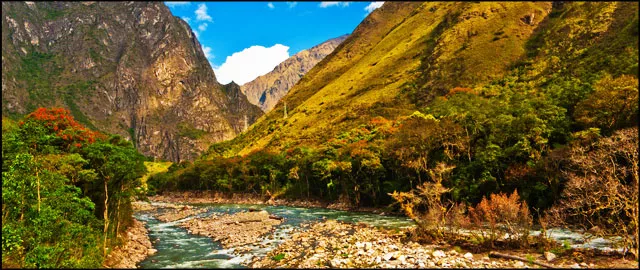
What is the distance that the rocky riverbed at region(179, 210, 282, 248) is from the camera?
1400 inches

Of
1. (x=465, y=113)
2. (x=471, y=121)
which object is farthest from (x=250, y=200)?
(x=471, y=121)

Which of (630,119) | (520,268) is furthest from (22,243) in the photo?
(630,119)

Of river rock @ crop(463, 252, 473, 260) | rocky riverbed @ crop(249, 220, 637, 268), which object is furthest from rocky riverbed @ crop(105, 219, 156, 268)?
river rock @ crop(463, 252, 473, 260)

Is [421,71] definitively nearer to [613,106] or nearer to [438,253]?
[613,106]

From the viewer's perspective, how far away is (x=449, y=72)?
12962 cm

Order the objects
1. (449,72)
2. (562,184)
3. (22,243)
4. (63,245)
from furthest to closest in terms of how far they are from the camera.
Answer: (449,72) → (562,184) → (63,245) → (22,243)

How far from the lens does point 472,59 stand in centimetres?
12731

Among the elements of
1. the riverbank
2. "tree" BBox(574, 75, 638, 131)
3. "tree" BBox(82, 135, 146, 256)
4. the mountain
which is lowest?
the riverbank

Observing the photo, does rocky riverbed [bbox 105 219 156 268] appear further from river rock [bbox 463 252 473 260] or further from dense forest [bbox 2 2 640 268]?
river rock [bbox 463 252 473 260]

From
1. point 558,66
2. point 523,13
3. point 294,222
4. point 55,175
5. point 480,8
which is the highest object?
point 480,8

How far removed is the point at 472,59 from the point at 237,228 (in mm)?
113146

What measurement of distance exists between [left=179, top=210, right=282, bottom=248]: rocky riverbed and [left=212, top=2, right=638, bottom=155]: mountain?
66.8 m

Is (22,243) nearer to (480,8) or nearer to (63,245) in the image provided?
(63,245)

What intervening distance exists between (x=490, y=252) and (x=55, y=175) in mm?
28069
